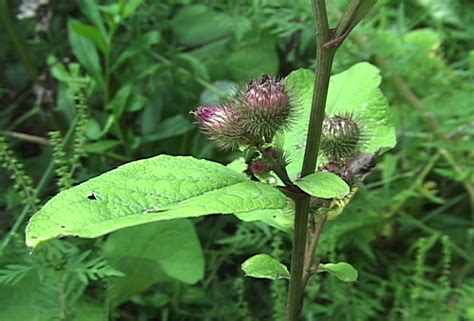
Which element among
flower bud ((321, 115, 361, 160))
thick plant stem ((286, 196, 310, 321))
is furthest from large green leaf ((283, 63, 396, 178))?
thick plant stem ((286, 196, 310, 321))

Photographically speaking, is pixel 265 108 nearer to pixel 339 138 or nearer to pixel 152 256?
pixel 339 138

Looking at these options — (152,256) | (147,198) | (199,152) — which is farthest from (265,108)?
(199,152)

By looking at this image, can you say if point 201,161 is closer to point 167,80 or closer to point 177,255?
point 177,255

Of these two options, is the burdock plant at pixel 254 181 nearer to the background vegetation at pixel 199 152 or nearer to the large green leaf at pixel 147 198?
the large green leaf at pixel 147 198

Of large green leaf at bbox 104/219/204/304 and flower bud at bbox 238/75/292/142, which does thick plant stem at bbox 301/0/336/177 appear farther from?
large green leaf at bbox 104/219/204/304

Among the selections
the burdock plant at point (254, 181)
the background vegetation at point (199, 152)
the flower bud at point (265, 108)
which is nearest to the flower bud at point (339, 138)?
the burdock plant at point (254, 181)

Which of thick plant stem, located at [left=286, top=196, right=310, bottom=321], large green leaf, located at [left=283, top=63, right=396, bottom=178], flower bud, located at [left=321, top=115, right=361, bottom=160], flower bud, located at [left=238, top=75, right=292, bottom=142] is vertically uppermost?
flower bud, located at [left=238, top=75, right=292, bottom=142]

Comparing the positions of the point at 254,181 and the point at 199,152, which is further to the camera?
the point at 199,152

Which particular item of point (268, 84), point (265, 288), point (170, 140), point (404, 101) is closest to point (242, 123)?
point (268, 84)
